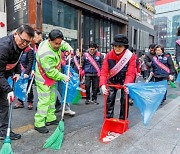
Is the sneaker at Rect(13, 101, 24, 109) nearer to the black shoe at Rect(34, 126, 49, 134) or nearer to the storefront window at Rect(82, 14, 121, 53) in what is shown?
the black shoe at Rect(34, 126, 49, 134)

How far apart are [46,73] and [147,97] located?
1.64m

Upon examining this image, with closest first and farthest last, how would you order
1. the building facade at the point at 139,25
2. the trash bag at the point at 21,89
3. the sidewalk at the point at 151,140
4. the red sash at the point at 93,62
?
the sidewalk at the point at 151,140
the trash bag at the point at 21,89
the red sash at the point at 93,62
the building facade at the point at 139,25

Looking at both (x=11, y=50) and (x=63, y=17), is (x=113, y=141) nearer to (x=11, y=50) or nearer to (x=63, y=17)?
(x=11, y=50)

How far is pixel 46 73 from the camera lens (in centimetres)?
381

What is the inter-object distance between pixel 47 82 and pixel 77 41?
537 inches

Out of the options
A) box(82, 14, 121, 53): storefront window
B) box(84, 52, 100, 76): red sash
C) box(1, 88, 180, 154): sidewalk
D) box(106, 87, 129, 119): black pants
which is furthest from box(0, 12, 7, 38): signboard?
box(106, 87, 129, 119): black pants

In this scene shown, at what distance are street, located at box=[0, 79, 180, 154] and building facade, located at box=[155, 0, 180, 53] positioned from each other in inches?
1919

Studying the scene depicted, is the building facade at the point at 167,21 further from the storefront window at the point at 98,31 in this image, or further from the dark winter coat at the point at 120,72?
the dark winter coat at the point at 120,72

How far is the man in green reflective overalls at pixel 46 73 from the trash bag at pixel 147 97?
3.66 feet

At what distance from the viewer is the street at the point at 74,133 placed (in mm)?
3188

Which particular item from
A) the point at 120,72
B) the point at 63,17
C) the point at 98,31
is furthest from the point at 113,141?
the point at 98,31

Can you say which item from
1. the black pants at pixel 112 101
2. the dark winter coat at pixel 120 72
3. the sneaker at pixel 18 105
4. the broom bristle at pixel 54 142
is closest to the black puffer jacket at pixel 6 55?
the broom bristle at pixel 54 142

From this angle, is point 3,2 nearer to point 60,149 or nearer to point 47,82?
point 47,82

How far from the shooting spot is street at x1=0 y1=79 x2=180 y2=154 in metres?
3.19
